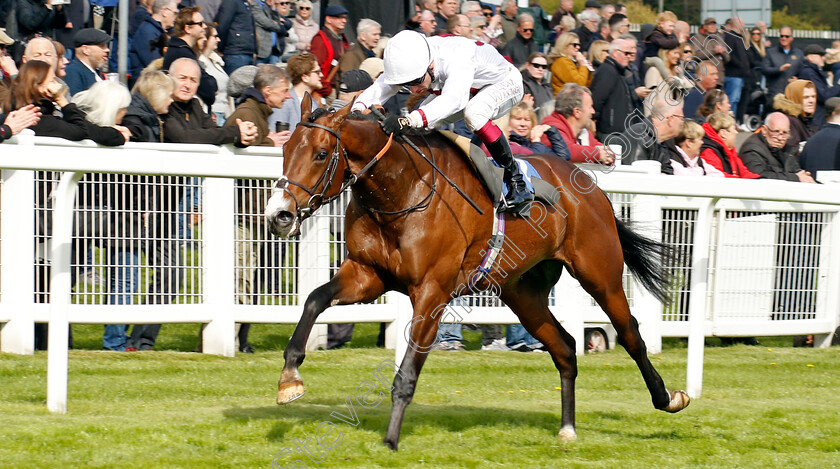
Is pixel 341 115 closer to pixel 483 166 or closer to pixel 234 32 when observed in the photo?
pixel 483 166

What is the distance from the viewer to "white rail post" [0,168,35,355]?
5934 mm

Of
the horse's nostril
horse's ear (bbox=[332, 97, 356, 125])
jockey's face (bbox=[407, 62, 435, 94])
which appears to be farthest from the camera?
jockey's face (bbox=[407, 62, 435, 94])

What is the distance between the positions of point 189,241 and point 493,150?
7.52ft

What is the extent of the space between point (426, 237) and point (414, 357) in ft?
1.64

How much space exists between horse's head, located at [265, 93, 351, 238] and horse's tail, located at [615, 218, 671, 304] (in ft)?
6.56

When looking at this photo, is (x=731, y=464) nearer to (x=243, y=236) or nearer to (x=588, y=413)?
(x=588, y=413)

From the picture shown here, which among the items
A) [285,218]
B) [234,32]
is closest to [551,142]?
[285,218]

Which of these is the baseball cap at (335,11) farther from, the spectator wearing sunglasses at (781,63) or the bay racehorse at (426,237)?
the spectator wearing sunglasses at (781,63)

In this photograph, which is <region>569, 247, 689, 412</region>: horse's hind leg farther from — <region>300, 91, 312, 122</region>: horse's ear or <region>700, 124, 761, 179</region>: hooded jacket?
<region>700, 124, 761, 179</region>: hooded jacket

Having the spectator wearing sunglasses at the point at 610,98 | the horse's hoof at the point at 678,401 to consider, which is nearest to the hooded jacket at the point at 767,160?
the spectator wearing sunglasses at the point at 610,98

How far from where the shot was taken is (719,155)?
8.45 metres

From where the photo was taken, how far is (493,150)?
4.90 meters

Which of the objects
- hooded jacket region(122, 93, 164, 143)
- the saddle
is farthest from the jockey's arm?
hooded jacket region(122, 93, 164, 143)

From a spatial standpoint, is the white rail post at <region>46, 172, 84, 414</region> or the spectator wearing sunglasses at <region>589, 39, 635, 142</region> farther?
the spectator wearing sunglasses at <region>589, 39, 635, 142</region>
